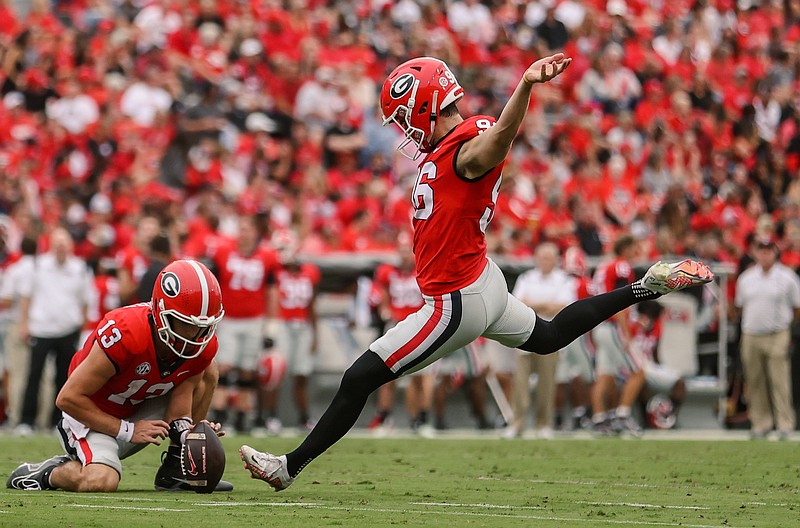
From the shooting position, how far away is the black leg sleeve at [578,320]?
7.66m

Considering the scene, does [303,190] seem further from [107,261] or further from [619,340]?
[619,340]

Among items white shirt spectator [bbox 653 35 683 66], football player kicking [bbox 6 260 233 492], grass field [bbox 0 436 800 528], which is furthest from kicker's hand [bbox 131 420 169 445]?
white shirt spectator [bbox 653 35 683 66]

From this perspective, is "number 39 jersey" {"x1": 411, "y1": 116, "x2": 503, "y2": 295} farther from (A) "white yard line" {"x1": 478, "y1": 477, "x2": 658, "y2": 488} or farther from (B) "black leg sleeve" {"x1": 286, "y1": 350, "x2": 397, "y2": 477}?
(A) "white yard line" {"x1": 478, "y1": 477, "x2": 658, "y2": 488}

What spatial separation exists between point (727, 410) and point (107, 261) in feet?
21.6

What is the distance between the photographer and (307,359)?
48.5 ft

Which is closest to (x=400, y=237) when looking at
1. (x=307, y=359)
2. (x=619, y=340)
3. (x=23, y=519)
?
(x=307, y=359)

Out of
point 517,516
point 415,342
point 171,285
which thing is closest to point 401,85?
point 415,342

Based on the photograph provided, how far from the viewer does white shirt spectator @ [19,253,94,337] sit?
13.7 meters

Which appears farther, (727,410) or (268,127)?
(268,127)

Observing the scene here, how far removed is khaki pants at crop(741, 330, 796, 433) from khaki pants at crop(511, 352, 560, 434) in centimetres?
184

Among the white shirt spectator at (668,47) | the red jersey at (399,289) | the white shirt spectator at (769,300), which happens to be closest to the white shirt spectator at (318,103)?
the red jersey at (399,289)

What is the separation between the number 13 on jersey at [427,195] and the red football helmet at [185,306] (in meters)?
1.09

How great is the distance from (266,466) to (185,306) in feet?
3.09

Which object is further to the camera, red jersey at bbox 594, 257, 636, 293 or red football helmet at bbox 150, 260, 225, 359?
red jersey at bbox 594, 257, 636, 293
